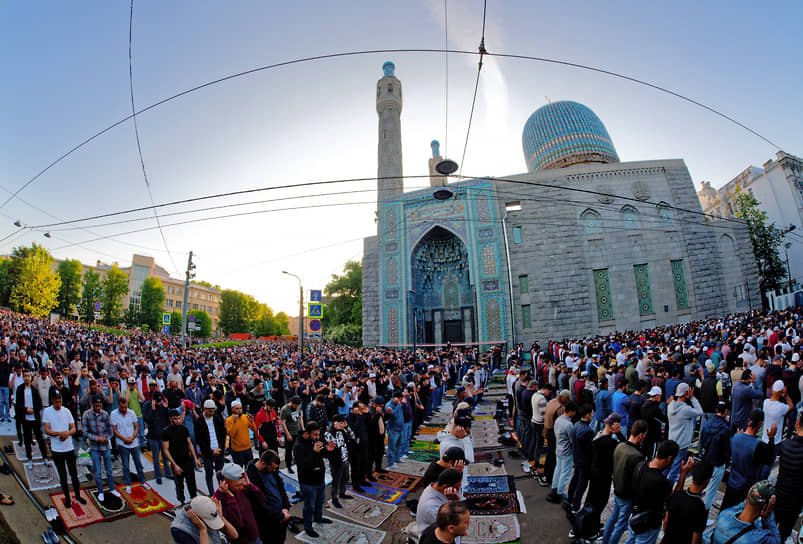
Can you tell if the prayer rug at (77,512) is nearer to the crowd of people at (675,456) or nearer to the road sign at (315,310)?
the crowd of people at (675,456)

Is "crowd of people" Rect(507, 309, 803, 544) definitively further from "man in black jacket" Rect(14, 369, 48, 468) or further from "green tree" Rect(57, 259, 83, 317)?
"green tree" Rect(57, 259, 83, 317)

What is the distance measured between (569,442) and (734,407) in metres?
2.74

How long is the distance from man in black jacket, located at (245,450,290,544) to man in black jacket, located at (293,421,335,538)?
742 mm

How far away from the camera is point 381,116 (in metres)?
32.4

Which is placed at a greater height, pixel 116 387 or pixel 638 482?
pixel 116 387

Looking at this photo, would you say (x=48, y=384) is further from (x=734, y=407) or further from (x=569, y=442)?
(x=734, y=407)

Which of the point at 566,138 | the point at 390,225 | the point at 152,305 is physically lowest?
the point at 152,305

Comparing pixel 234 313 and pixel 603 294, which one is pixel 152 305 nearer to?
pixel 234 313

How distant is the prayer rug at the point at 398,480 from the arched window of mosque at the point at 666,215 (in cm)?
2454

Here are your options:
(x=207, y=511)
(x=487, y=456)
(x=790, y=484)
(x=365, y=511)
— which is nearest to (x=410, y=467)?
(x=487, y=456)

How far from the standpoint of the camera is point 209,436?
5.66 m

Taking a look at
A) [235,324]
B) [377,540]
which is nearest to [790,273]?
[377,540]

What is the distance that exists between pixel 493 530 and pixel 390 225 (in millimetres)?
24809

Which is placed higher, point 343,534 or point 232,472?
point 232,472
